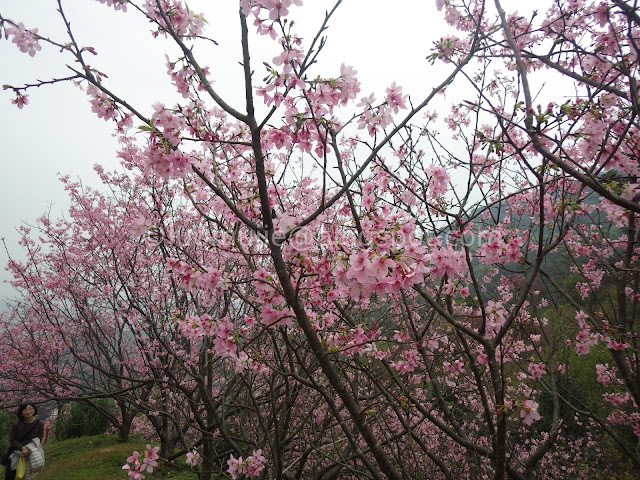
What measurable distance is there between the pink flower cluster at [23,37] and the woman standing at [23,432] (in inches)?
225

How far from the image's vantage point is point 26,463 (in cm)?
566

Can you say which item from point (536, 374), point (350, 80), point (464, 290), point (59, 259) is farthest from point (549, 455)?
point (59, 259)

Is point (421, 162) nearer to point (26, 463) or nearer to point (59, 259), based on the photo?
point (26, 463)

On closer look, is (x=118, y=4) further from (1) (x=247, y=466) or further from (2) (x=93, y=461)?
(2) (x=93, y=461)

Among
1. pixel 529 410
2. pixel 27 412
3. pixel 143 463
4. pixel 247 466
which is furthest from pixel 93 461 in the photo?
pixel 529 410

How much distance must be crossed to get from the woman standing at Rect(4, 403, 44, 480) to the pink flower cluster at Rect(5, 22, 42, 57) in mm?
5705

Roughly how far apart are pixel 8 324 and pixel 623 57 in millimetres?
13657

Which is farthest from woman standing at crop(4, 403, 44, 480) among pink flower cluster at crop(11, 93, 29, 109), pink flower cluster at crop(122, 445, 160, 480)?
pink flower cluster at crop(11, 93, 29, 109)

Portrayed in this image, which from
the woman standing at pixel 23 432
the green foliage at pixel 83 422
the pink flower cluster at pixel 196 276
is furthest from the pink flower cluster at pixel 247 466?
the green foliage at pixel 83 422

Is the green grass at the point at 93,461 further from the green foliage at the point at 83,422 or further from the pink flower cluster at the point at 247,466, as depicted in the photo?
the pink flower cluster at the point at 247,466

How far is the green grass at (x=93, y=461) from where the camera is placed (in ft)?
23.7

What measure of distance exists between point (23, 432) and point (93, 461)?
285 centimetres

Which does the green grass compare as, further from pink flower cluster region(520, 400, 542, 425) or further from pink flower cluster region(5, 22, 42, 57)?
pink flower cluster region(5, 22, 42, 57)

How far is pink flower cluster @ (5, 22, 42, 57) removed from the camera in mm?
2195
